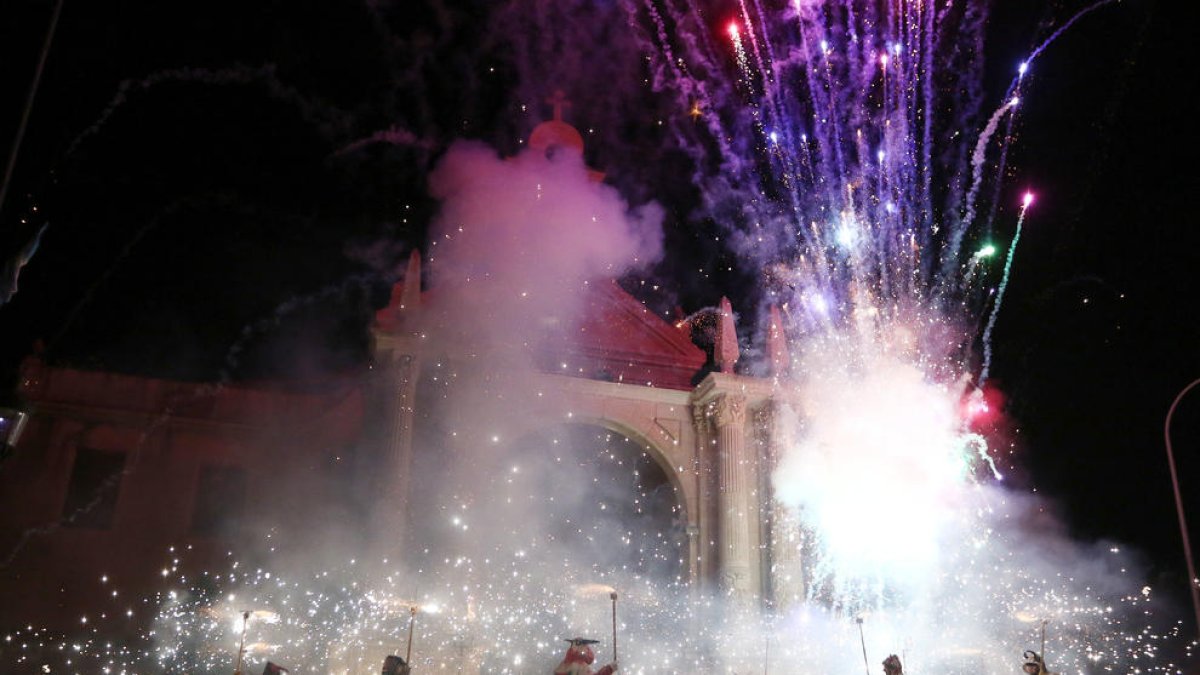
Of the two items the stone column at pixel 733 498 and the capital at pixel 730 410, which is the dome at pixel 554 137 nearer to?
the capital at pixel 730 410

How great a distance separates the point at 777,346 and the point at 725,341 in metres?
1.20

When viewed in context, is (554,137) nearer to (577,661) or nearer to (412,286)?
(412,286)

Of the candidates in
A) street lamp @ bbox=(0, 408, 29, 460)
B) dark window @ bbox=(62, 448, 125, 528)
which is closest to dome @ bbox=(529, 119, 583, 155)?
dark window @ bbox=(62, 448, 125, 528)

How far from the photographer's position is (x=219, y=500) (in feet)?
60.6

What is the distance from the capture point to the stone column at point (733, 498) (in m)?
16.2

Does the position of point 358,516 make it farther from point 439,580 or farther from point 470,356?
point 470,356

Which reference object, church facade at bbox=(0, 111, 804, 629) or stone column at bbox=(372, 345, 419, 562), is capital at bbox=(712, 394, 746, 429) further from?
stone column at bbox=(372, 345, 419, 562)

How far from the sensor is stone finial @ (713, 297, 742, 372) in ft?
59.7

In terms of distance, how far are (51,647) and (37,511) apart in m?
2.86

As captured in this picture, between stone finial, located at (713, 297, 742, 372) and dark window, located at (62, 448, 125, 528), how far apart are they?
524 inches

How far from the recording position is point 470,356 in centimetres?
1652

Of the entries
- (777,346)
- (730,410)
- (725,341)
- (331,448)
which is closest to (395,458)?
(331,448)

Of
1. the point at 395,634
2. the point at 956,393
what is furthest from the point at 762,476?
the point at 395,634

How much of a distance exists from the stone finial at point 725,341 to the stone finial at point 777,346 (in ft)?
2.50
